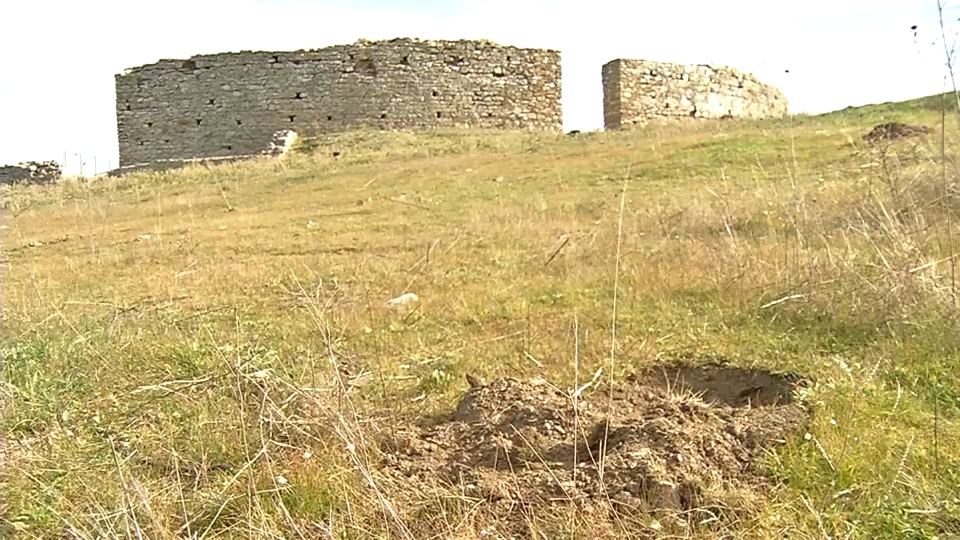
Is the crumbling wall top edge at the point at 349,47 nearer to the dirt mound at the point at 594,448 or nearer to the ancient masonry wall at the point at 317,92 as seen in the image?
the ancient masonry wall at the point at 317,92

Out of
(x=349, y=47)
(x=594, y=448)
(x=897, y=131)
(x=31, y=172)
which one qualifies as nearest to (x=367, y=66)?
(x=349, y=47)

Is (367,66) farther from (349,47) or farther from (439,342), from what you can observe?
(439,342)

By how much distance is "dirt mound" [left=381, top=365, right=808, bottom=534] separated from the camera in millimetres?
2414

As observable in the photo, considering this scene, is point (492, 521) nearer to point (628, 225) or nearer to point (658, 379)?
point (658, 379)

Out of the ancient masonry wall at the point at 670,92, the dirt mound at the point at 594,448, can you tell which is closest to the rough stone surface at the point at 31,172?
the ancient masonry wall at the point at 670,92

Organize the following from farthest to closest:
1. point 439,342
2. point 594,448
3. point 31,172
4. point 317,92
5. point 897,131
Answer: point 31,172
point 317,92
point 897,131
point 439,342
point 594,448

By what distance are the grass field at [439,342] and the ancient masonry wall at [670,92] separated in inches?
380

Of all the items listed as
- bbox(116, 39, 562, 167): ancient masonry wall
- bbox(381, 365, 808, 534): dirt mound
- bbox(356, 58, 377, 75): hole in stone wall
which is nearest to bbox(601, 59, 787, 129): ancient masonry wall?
bbox(116, 39, 562, 167): ancient masonry wall

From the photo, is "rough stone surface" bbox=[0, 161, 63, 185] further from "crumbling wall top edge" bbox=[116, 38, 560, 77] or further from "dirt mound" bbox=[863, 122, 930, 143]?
"dirt mound" bbox=[863, 122, 930, 143]

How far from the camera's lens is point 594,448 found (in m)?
2.74

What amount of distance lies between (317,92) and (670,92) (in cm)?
802

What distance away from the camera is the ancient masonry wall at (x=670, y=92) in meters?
18.3

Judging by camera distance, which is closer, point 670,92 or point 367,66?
point 367,66

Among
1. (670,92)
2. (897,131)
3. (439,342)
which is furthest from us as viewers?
(670,92)
